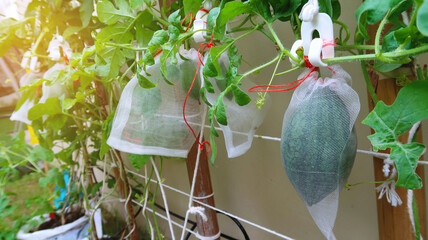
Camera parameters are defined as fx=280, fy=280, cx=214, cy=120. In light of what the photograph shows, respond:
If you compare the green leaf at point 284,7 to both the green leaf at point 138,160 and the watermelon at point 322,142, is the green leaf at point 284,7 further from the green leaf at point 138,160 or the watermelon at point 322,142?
the green leaf at point 138,160

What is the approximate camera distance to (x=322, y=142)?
36 cm

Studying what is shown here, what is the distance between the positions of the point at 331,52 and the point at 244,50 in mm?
507

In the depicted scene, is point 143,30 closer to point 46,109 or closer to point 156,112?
point 156,112

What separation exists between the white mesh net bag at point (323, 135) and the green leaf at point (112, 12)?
0.38m

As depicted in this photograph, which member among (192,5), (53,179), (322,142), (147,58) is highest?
(192,5)

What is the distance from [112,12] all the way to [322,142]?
0.46 meters

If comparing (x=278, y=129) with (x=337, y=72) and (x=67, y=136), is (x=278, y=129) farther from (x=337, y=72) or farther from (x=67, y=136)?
(x=67, y=136)

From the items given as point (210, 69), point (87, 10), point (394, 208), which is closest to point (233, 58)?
point (210, 69)

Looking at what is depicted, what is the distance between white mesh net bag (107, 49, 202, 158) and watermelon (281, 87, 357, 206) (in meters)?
0.27

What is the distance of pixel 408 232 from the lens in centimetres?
42

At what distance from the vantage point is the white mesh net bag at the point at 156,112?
57cm

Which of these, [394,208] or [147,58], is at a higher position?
[147,58]

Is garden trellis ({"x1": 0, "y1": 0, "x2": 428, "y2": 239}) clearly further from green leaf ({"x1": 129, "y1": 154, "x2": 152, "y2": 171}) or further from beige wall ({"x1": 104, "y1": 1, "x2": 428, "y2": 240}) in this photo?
beige wall ({"x1": 104, "y1": 1, "x2": 428, "y2": 240})

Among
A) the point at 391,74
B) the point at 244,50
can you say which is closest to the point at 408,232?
the point at 391,74
